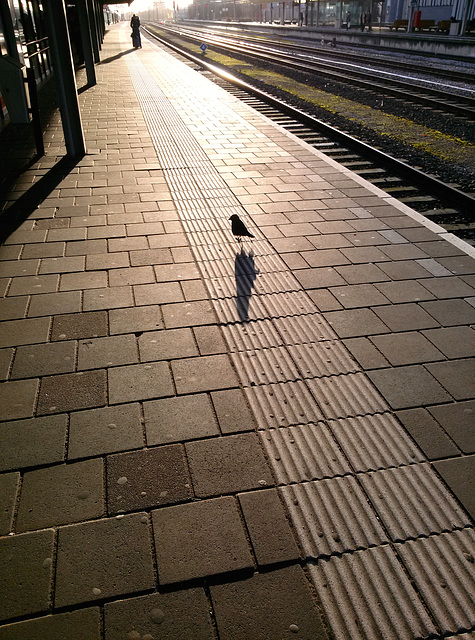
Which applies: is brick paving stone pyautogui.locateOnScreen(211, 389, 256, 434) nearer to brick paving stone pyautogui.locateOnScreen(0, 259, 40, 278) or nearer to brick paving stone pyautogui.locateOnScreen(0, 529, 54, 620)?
brick paving stone pyautogui.locateOnScreen(0, 529, 54, 620)

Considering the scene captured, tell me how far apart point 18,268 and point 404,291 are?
3.22 meters

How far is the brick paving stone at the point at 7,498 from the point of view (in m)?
2.21

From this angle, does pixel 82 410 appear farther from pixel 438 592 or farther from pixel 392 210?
pixel 392 210

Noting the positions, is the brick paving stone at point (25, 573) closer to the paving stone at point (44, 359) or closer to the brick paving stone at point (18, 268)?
the paving stone at point (44, 359)

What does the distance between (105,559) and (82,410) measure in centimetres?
96

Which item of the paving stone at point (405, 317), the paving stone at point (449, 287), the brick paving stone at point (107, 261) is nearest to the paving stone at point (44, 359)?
the brick paving stone at point (107, 261)

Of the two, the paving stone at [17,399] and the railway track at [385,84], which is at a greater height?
the railway track at [385,84]

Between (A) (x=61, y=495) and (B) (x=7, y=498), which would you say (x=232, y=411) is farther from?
(B) (x=7, y=498)

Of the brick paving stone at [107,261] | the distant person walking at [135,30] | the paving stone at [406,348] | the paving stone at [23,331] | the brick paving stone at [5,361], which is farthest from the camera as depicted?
the distant person walking at [135,30]

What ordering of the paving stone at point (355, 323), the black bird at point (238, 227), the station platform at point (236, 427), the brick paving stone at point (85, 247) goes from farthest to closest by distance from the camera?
1. the brick paving stone at point (85, 247)
2. the black bird at point (238, 227)
3. the paving stone at point (355, 323)
4. the station platform at point (236, 427)

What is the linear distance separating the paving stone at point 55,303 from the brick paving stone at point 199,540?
1999mm

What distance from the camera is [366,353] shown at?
131 inches

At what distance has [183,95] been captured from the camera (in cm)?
1344

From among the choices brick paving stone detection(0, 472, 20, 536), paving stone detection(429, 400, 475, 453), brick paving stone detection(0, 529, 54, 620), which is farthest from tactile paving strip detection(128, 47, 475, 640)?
brick paving stone detection(0, 472, 20, 536)
